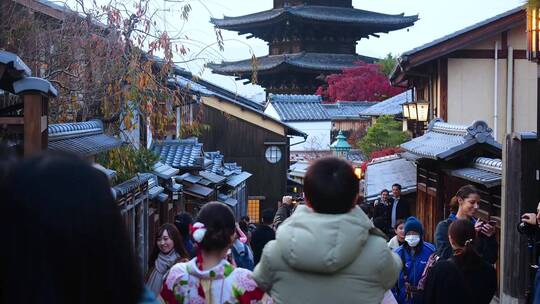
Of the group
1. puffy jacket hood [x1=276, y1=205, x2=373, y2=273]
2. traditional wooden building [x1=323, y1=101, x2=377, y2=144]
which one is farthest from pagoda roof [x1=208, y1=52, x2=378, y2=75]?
puffy jacket hood [x1=276, y1=205, x2=373, y2=273]

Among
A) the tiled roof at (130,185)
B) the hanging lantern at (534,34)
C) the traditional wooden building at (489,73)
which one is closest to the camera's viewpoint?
the tiled roof at (130,185)

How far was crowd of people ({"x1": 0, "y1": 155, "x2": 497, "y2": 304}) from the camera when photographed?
5.60ft

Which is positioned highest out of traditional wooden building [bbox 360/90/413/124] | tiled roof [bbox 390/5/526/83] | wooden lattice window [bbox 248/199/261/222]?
tiled roof [bbox 390/5/526/83]

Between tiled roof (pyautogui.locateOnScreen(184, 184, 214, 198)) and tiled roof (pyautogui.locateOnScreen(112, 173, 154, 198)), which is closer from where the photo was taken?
tiled roof (pyautogui.locateOnScreen(112, 173, 154, 198))

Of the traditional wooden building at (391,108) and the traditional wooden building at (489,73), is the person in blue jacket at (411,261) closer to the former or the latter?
the traditional wooden building at (489,73)

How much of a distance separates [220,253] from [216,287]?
18cm

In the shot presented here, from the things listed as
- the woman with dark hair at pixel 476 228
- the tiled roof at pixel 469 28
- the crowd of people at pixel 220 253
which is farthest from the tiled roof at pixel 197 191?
the woman with dark hair at pixel 476 228

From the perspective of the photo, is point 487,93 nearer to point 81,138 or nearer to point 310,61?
point 81,138

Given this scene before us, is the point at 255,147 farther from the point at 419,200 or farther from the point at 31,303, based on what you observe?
the point at 31,303

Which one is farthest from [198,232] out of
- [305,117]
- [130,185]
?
[305,117]

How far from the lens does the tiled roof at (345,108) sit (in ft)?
121

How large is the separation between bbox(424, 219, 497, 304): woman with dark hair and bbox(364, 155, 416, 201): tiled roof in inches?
493

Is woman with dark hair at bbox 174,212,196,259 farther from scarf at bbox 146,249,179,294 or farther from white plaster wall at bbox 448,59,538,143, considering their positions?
white plaster wall at bbox 448,59,538,143

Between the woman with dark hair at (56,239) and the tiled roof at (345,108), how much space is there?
115ft
